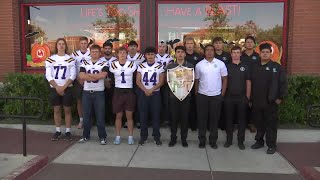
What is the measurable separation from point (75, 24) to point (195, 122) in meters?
4.65

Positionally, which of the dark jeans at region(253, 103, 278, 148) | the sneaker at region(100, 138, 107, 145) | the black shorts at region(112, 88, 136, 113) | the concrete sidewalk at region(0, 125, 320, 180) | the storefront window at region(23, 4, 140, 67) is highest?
the storefront window at region(23, 4, 140, 67)

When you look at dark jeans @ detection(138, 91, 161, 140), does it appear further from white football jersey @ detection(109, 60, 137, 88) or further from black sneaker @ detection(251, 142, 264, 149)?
black sneaker @ detection(251, 142, 264, 149)

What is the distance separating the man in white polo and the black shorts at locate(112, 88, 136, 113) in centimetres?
124

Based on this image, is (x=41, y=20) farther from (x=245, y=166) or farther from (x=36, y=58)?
(x=245, y=166)

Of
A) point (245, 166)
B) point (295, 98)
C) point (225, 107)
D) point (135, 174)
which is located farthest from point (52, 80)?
point (295, 98)

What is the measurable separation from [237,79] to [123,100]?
7.08 ft

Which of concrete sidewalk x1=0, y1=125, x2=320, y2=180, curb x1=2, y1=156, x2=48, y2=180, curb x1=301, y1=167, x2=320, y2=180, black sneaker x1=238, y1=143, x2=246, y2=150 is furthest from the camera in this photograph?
black sneaker x1=238, y1=143, x2=246, y2=150

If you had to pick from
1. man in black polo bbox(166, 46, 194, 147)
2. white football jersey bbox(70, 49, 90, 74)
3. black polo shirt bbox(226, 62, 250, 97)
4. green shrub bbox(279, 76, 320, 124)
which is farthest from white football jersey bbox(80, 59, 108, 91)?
green shrub bbox(279, 76, 320, 124)

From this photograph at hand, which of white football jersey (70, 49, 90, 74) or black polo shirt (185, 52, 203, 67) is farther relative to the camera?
white football jersey (70, 49, 90, 74)

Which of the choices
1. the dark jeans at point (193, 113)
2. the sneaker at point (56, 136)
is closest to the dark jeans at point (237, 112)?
the dark jeans at point (193, 113)

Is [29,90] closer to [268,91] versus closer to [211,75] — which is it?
[211,75]

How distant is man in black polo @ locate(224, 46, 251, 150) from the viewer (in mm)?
7316

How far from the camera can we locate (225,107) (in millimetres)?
7500

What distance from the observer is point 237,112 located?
7.47 m
